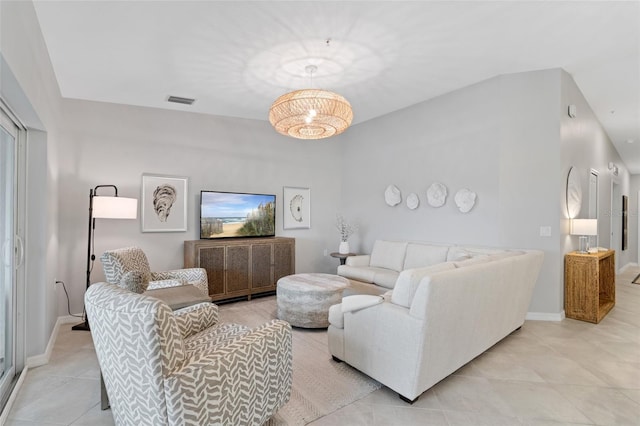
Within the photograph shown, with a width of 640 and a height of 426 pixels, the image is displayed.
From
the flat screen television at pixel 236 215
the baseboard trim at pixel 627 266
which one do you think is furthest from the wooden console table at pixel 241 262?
the baseboard trim at pixel 627 266

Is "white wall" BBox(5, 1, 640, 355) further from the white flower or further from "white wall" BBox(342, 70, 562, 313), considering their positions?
the white flower

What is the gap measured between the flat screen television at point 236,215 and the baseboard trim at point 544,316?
3.80 metres

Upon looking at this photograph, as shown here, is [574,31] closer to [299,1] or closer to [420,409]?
[299,1]

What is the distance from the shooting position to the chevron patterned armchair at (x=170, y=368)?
1335 millimetres

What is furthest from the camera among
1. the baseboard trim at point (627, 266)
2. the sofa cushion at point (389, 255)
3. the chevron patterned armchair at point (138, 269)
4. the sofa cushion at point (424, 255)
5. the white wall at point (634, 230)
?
the white wall at point (634, 230)

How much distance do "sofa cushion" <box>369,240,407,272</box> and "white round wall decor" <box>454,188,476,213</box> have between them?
38.8 inches

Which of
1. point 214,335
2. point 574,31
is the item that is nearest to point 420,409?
point 214,335

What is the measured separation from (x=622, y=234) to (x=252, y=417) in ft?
30.9

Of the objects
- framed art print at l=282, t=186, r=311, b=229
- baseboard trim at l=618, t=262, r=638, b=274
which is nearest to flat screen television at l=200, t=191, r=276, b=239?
framed art print at l=282, t=186, r=311, b=229

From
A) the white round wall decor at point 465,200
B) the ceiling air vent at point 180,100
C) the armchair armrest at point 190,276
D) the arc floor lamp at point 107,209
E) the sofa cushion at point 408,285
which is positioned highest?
→ the ceiling air vent at point 180,100

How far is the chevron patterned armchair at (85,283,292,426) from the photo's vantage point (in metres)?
1.33

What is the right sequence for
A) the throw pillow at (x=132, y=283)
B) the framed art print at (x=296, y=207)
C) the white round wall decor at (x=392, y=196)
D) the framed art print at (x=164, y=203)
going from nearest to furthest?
the throw pillow at (x=132, y=283)
the framed art print at (x=164, y=203)
the white round wall decor at (x=392, y=196)
the framed art print at (x=296, y=207)

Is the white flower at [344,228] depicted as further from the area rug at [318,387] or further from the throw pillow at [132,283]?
the throw pillow at [132,283]

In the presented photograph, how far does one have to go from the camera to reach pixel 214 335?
2.12 m
